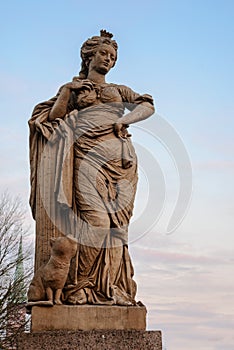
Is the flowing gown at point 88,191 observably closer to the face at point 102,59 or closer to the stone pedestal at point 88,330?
the stone pedestal at point 88,330

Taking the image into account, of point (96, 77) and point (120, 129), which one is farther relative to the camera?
point (96, 77)

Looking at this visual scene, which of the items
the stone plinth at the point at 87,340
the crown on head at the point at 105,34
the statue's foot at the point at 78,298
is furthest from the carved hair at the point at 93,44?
the stone plinth at the point at 87,340

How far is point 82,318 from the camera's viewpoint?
8.12 meters

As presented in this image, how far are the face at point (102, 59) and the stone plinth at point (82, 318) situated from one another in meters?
3.44

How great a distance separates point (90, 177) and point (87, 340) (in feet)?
7.02

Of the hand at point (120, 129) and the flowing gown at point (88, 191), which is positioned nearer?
the flowing gown at point (88, 191)

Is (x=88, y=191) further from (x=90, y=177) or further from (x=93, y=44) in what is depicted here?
(x=93, y=44)

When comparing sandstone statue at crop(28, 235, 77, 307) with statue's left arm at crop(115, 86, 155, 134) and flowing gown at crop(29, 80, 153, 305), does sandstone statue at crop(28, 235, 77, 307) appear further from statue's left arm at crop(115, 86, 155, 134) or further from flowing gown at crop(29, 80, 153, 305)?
statue's left arm at crop(115, 86, 155, 134)

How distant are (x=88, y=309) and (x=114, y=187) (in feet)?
5.53

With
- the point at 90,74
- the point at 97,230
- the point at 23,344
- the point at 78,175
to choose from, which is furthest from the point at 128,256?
the point at 90,74

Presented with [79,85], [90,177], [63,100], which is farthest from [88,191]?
[79,85]

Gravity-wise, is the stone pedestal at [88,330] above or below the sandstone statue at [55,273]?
below

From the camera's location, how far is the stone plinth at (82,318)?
805 centimetres

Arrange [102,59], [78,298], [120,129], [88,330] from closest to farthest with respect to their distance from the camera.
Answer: [88,330]
[78,298]
[120,129]
[102,59]
